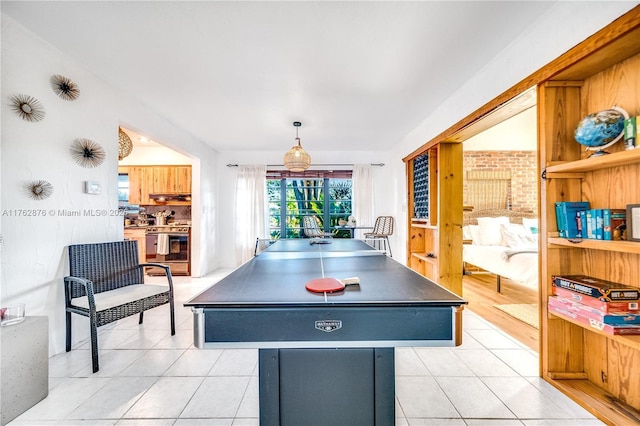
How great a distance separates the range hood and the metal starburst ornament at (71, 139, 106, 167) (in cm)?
301

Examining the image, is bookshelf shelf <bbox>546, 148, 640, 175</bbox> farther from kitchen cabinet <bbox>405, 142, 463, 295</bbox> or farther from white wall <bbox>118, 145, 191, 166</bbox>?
white wall <bbox>118, 145, 191, 166</bbox>

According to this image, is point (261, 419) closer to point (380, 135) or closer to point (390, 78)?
point (390, 78)

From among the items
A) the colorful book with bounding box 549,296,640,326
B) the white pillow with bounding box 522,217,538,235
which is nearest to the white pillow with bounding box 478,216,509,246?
the white pillow with bounding box 522,217,538,235

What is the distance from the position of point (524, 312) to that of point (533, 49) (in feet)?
8.82

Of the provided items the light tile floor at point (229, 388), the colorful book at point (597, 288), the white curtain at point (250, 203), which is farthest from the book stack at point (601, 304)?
the white curtain at point (250, 203)

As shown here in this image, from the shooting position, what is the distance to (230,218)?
5.89 m

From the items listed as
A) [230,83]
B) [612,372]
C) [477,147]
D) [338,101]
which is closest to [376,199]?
[477,147]

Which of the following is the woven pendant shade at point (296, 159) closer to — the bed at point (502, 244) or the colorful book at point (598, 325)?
the colorful book at point (598, 325)

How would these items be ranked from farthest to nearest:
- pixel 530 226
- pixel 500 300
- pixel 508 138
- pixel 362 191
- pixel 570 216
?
1. pixel 362 191
2. pixel 508 138
3. pixel 530 226
4. pixel 500 300
5. pixel 570 216

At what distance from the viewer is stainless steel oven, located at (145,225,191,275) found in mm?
5070

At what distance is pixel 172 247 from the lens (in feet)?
16.8

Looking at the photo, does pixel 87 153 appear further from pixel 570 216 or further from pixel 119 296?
pixel 570 216

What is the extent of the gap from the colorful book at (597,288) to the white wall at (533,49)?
141 centimetres

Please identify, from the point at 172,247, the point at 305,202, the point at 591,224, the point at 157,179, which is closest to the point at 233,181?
the point at 157,179
